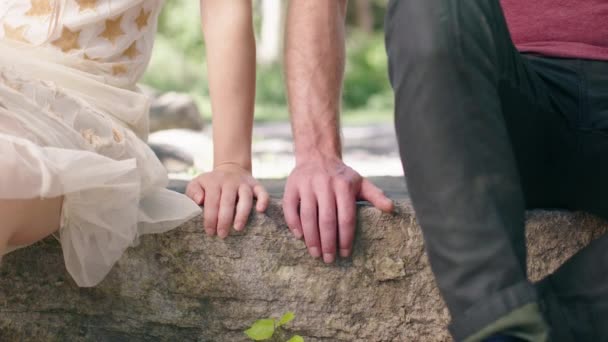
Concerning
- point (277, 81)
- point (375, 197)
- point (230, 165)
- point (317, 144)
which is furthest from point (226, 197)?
point (277, 81)

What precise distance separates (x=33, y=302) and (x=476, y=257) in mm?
1332

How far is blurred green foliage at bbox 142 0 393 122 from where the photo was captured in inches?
693

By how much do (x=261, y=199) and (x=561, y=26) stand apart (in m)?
0.80

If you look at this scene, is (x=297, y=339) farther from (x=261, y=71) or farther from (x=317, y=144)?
(x=261, y=71)

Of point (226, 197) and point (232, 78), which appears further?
point (232, 78)

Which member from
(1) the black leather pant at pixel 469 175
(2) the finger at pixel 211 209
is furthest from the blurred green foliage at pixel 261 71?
(1) the black leather pant at pixel 469 175

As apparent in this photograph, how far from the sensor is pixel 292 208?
2.12 metres

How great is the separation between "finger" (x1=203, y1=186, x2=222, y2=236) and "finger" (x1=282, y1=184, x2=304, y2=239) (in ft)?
0.58

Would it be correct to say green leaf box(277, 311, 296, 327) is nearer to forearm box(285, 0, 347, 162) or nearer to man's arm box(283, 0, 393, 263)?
man's arm box(283, 0, 393, 263)

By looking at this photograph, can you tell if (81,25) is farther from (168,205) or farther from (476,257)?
(476,257)

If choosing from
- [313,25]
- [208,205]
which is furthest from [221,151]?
[313,25]

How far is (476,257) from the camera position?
1.47 metres

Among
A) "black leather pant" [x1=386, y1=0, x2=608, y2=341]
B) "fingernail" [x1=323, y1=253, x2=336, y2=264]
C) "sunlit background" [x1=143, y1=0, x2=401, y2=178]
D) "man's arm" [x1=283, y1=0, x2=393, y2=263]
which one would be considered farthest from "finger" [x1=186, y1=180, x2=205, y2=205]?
"sunlit background" [x1=143, y1=0, x2=401, y2=178]

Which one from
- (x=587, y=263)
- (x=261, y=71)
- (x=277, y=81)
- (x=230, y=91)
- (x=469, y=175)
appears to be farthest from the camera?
(x=261, y=71)
